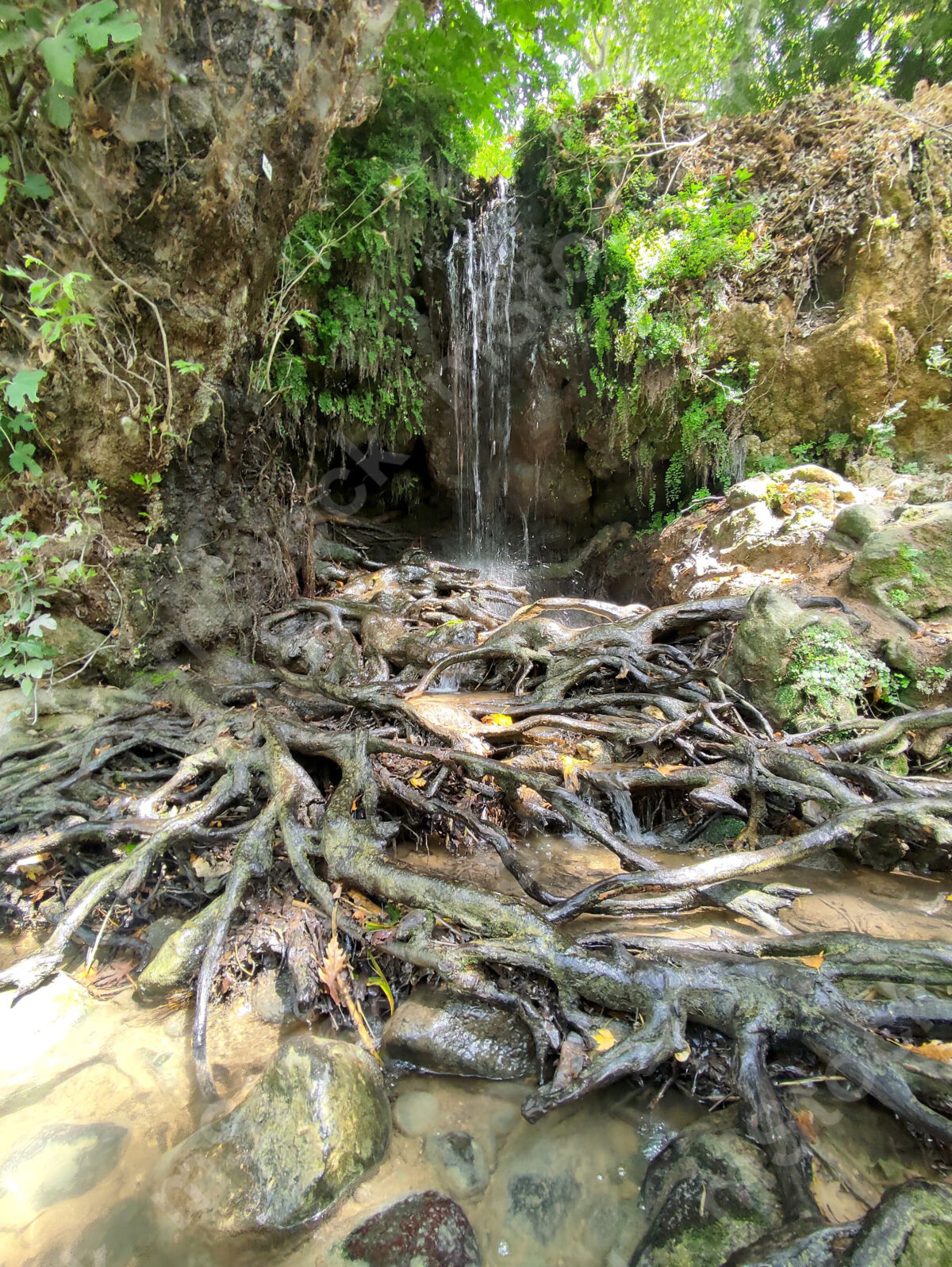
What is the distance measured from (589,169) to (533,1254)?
1170 centimetres

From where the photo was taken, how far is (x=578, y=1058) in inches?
80.2

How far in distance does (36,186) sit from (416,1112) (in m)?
5.31

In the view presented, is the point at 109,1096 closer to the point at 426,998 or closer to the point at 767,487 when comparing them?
the point at 426,998

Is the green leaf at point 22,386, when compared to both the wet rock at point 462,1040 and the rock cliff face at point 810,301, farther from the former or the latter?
the rock cliff face at point 810,301

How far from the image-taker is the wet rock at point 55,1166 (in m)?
1.84

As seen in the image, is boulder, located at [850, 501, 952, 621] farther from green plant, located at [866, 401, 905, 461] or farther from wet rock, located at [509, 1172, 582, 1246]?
wet rock, located at [509, 1172, 582, 1246]

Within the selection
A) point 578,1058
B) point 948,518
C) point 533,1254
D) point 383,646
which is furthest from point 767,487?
point 533,1254

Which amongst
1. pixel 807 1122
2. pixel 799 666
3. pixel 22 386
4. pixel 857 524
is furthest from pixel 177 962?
pixel 857 524

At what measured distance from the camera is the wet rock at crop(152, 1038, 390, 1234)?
1.76m

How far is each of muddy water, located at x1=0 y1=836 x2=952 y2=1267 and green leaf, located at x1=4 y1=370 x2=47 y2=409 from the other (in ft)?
10.7

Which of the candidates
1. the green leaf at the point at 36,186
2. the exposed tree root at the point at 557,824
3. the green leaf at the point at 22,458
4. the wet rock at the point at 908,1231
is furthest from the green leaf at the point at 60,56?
the wet rock at the point at 908,1231

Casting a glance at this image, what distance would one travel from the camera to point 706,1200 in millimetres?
1662

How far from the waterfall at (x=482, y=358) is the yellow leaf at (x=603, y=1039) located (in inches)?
379

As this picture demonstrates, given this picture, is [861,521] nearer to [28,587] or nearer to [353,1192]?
[353,1192]
